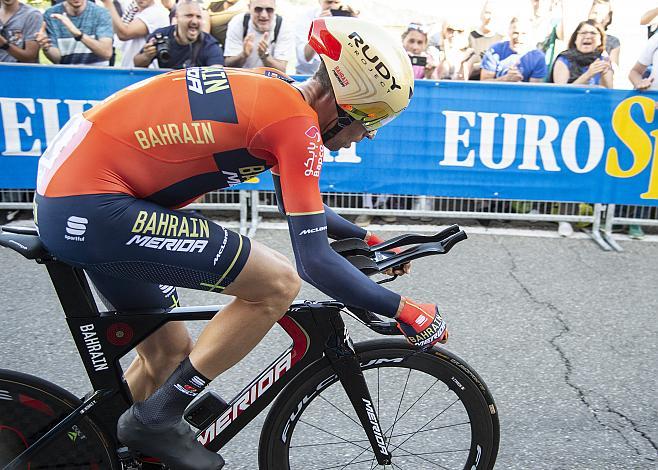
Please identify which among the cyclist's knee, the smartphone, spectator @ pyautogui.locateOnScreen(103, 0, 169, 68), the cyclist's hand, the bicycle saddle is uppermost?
the smartphone

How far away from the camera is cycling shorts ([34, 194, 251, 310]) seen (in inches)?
88.4

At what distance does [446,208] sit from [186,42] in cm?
300

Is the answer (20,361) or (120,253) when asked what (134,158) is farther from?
(20,361)

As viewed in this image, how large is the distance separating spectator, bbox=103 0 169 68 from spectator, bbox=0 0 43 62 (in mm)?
735

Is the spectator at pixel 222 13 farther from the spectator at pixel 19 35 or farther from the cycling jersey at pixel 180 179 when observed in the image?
the cycling jersey at pixel 180 179

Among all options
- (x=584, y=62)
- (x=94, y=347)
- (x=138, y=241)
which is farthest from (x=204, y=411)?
(x=584, y=62)

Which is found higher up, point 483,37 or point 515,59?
point 483,37

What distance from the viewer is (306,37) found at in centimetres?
725

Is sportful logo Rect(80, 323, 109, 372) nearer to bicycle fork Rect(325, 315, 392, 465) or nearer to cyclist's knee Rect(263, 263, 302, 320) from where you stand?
cyclist's knee Rect(263, 263, 302, 320)

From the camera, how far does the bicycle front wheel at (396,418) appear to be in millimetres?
2592

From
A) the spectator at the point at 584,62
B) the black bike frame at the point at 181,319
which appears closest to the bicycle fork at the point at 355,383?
the black bike frame at the point at 181,319

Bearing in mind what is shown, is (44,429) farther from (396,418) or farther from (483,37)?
(483,37)

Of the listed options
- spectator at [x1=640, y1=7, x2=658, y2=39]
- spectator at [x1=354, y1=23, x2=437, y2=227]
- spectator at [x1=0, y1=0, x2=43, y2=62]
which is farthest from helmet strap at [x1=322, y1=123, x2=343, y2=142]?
spectator at [x1=640, y1=7, x2=658, y2=39]

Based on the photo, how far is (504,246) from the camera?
6613 mm
